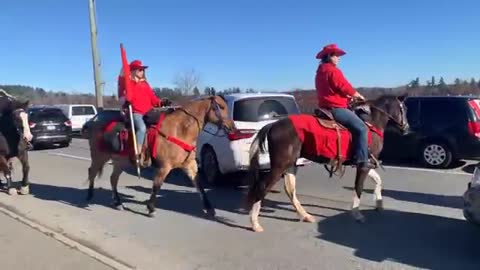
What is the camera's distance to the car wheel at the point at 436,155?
41.9 ft

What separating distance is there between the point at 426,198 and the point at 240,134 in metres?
3.62

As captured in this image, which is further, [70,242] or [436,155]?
[436,155]

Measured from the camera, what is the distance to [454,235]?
6.59m

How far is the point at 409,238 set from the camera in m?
6.51

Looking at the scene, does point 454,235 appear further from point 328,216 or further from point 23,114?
point 23,114

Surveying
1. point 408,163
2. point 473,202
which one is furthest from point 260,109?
point 408,163

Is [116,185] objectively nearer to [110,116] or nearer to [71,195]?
[71,195]

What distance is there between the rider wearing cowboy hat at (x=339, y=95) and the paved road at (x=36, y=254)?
384 cm

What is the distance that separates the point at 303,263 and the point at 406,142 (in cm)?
872

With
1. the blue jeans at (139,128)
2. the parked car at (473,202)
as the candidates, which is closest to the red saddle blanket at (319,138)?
the parked car at (473,202)

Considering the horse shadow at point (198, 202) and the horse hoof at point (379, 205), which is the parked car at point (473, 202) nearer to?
the horse hoof at point (379, 205)

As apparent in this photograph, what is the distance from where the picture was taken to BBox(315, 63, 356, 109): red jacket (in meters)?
7.29

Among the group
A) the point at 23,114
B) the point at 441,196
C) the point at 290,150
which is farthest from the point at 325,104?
the point at 23,114

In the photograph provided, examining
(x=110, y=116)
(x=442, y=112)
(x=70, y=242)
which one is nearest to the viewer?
(x=70, y=242)
